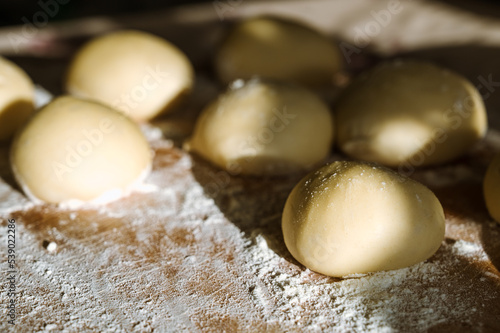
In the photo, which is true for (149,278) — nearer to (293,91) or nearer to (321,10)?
(293,91)

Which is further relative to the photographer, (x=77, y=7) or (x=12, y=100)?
(x=77, y=7)

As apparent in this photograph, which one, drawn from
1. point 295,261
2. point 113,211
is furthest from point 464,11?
point 113,211

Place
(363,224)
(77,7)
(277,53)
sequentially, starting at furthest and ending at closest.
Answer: (77,7)
(277,53)
(363,224)

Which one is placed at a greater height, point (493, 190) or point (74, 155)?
point (74, 155)

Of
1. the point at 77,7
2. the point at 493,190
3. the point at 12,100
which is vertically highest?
the point at 12,100

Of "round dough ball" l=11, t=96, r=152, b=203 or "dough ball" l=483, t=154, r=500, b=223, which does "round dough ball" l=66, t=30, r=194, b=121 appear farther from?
"dough ball" l=483, t=154, r=500, b=223

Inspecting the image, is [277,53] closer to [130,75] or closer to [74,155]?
[130,75]

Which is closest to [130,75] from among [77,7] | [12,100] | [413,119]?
[12,100]
